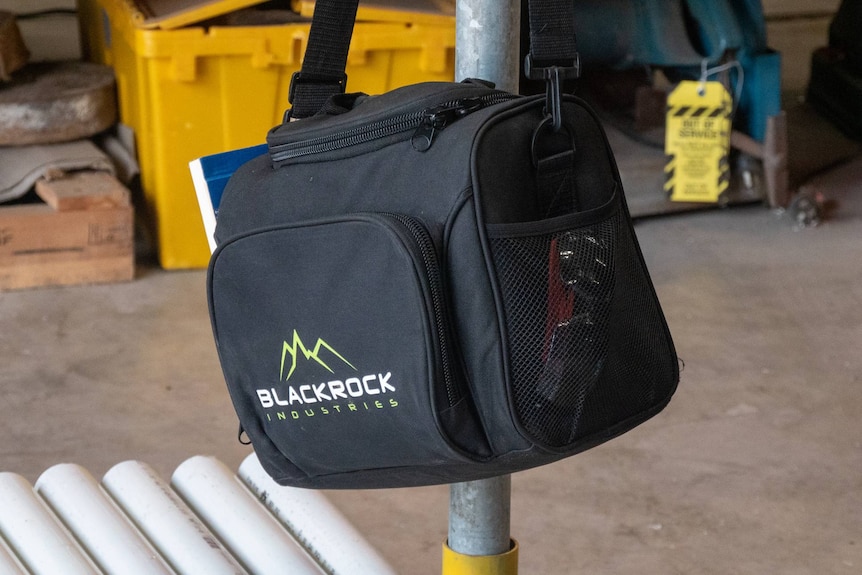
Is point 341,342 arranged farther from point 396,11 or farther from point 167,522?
point 396,11

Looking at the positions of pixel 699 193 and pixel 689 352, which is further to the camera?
pixel 699 193

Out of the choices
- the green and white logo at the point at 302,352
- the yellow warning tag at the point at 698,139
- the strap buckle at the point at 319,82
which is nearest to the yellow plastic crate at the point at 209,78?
the yellow warning tag at the point at 698,139

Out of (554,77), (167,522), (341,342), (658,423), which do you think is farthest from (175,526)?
(658,423)

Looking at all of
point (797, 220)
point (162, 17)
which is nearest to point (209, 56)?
point (162, 17)

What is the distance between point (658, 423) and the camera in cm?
242

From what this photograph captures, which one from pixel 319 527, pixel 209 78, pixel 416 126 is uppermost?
pixel 416 126

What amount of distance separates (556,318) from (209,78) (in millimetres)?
2353

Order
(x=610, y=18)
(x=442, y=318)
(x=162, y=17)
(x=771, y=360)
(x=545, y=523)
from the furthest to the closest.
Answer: (x=610, y=18) < (x=162, y=17) < (x=771, y=360) < (x=545, y=523) < (x=442, y=318)

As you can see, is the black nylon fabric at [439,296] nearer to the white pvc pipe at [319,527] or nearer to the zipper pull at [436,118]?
the zipper pull at [436,118]

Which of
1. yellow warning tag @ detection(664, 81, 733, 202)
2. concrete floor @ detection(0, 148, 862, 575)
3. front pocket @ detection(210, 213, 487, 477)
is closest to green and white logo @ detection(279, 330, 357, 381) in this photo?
front pocket @ detection(210, 213, 487, 477)

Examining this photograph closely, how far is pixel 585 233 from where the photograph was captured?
2.81ft

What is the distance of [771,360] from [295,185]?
79.5 inches

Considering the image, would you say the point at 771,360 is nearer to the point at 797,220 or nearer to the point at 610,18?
the point at 797,220

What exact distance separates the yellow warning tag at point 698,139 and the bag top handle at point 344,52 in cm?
258
